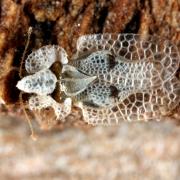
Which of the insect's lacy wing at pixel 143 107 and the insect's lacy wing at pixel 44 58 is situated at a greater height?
the insect's lacy wing at pixel 44 58

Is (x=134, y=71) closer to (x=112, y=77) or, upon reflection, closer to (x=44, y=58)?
(x=112, y=77)

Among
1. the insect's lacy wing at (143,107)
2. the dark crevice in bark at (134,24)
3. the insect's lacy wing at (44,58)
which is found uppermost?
the dark crevice in bark at (134,24)

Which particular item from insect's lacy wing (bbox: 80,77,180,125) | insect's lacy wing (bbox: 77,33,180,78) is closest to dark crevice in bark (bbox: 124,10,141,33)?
insect's lacy wing (bbox: 77,33,180,78)

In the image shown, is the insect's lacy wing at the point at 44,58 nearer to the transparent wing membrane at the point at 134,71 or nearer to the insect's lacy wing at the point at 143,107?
the transparent wing membrane at the point at 134,71

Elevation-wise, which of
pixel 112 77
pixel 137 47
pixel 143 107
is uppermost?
pixel 137 47

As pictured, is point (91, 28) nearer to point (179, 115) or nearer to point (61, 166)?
point (179, 115)

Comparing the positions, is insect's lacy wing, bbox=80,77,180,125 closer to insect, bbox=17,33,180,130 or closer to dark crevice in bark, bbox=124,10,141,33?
insect, bbox=17,33,180,130

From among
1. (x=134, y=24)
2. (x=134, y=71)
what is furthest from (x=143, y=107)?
(x=134, y=24)

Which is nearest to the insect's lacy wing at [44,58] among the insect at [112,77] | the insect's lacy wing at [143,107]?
the insect at [112,77]
